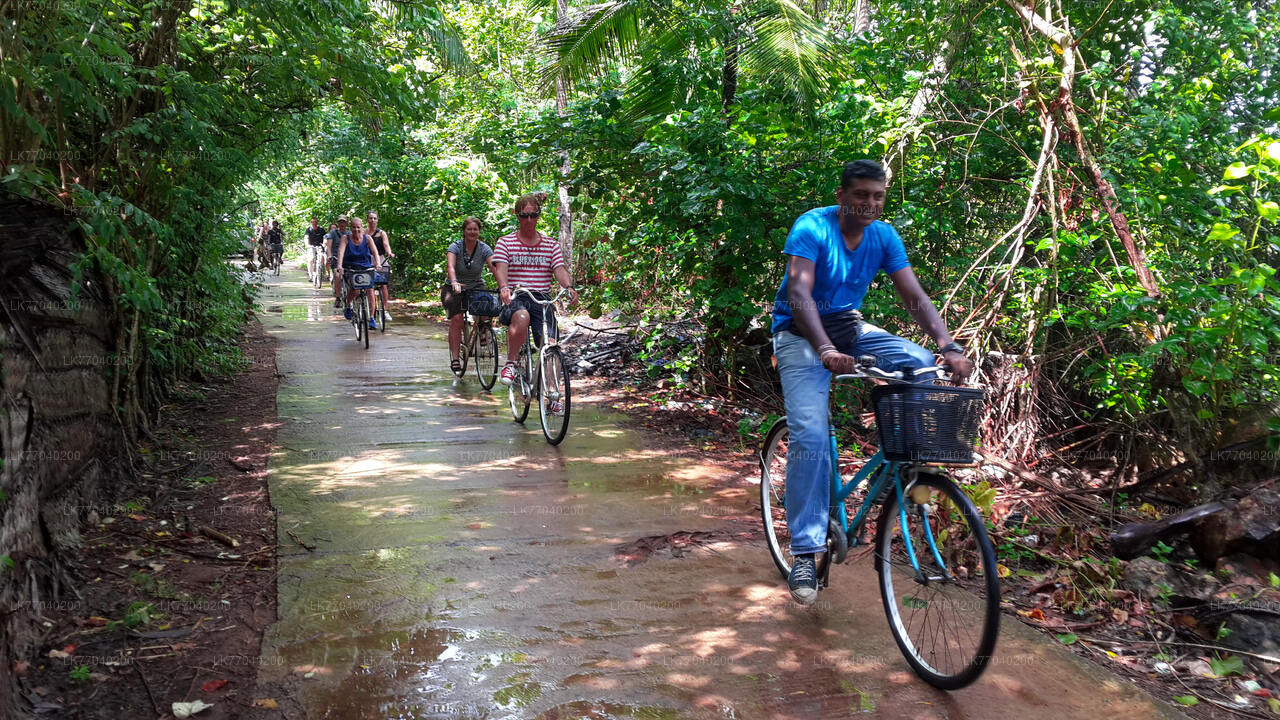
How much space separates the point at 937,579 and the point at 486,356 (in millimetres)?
7139

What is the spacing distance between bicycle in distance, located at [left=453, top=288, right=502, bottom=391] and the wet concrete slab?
102 inches

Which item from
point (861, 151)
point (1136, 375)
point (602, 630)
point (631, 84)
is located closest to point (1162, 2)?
point (861, 151)

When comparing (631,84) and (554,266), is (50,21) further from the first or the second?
(631,84)

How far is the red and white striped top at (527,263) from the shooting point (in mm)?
7949

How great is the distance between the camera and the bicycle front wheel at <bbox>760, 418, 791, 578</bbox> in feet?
15.1

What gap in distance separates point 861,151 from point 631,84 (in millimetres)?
2800

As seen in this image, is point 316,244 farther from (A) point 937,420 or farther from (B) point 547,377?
(A) point 937,420

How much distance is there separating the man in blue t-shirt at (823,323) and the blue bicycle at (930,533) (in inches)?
7.5

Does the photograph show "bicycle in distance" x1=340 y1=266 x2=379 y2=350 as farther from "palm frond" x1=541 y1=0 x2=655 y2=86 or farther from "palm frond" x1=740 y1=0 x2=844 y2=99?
"palm frond" x1=740 y1=0 x2=844 y2=99

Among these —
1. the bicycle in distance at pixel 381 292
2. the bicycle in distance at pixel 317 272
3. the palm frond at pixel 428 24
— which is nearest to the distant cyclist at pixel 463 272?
the palm frond at pixel 428 24

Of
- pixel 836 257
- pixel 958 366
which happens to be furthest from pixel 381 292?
pixel 958 366

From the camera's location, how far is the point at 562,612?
4.04 meters

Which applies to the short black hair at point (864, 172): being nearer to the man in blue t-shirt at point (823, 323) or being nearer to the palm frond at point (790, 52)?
the man in blue t-shirt at point (823, 323)

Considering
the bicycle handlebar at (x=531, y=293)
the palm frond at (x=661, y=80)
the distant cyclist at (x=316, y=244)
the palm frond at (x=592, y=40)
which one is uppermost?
the palm frond at (x=592, y=40)
